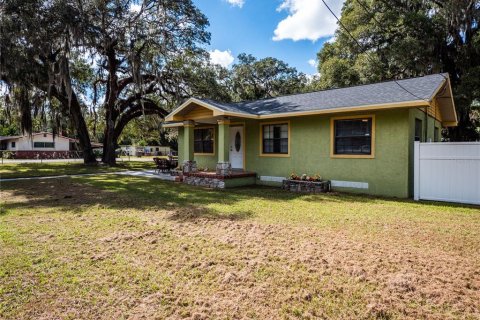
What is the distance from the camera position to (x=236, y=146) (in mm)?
13164

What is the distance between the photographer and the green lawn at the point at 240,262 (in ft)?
9.48

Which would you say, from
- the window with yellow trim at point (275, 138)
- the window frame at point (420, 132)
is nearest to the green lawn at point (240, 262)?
the window frame at point (420, 132)

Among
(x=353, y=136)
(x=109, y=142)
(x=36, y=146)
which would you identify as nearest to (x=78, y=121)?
(x=109, y=142)

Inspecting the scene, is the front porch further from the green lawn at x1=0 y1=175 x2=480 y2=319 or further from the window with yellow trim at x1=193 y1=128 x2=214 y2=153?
the green lawn at x1=0 y1=175 x2=480 y2=319

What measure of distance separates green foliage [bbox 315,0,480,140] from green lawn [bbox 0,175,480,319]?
471 inches

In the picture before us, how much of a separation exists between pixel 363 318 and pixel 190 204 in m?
5.54

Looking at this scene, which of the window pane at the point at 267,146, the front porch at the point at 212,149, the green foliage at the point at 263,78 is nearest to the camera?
the front porch at the point at 212,149

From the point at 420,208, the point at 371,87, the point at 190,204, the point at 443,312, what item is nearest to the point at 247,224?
the point at 190,204

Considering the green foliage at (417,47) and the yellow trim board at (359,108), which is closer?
the yellow trim board at (359,108)

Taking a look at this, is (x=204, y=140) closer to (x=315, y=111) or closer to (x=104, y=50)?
(x=315, y=111)

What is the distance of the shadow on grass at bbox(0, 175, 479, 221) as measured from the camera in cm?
698

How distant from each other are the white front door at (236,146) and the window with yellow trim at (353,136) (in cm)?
426

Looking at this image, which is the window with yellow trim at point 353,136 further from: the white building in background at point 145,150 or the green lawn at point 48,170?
the white building in background at point 145,150

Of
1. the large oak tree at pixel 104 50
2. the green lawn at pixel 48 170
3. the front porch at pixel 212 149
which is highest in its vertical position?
the large oak tree at pixel 104 50
